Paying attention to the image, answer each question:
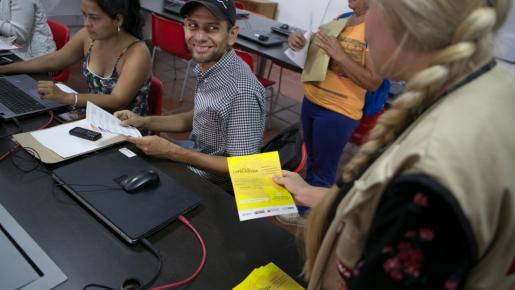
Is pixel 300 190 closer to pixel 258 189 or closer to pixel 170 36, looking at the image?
pixel 258 189

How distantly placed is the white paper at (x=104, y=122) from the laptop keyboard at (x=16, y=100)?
307 mm

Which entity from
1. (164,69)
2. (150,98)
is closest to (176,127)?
(150,98)

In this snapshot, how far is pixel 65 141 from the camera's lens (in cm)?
118

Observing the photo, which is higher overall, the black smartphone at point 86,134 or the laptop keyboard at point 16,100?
the black smartphone at point 86,134

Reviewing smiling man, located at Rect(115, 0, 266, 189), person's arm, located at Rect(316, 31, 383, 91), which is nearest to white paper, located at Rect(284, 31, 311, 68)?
person's arm, located at Rect(316, 31, 383, 91)

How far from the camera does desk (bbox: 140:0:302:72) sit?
103 inches

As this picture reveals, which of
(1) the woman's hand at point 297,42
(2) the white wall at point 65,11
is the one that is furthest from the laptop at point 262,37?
(2) the white wall at point 65,11

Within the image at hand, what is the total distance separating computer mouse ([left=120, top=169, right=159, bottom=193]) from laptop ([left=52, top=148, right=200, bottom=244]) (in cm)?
1

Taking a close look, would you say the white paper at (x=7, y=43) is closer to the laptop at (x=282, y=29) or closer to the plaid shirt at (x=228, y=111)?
the plaid shirt at (x=228, y=111)

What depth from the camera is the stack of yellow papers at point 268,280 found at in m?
0.79

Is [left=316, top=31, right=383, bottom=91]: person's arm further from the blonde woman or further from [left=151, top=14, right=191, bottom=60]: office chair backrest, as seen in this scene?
[left=151, top=14, right=191, bottom=60]: office chair backrest

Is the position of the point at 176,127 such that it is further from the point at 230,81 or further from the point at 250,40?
the point at 250,40

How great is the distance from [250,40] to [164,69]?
190 centimetres

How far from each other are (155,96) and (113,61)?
27cm
